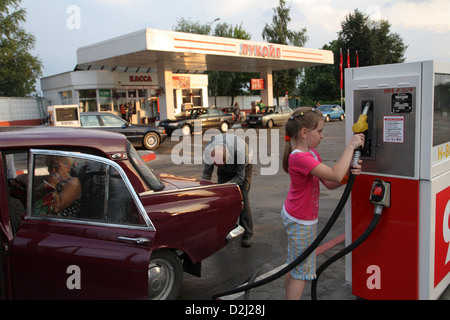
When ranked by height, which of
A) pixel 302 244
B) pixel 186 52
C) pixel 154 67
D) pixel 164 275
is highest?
pixel 154 67

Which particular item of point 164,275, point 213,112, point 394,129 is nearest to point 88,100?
point 213,112

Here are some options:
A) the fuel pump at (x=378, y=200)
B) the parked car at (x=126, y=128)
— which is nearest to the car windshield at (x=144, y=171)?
the fuel pump at (x=378, y=200)

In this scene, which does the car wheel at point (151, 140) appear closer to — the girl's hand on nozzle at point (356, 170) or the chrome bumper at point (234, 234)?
the chrome bumper at point (234, 234)

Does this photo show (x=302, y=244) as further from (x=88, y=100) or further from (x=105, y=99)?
(x=88, y=100)

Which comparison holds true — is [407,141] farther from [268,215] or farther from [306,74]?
[306,74]

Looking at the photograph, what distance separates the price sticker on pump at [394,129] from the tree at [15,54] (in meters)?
34.4

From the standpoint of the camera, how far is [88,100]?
26922 millimetres

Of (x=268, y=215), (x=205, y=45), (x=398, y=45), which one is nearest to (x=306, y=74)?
(x=398, y=45)

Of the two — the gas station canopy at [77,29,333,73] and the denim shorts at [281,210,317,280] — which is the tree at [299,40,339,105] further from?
the denim shorts at [281,210,317,280]

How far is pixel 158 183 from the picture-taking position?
10.5ft

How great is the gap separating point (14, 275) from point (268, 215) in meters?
4.31

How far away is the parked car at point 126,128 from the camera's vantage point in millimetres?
13500

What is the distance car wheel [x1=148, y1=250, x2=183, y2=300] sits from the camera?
2.89 metres

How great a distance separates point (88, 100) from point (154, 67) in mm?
5656
